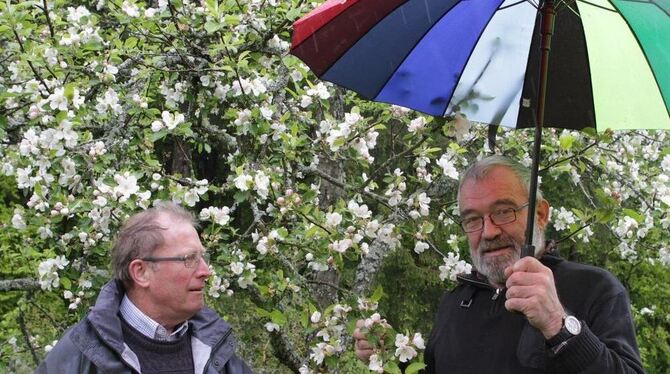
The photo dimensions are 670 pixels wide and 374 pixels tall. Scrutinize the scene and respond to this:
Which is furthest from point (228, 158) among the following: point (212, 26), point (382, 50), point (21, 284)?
point (21, 284)

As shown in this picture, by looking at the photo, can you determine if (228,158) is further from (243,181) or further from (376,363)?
(376,363)

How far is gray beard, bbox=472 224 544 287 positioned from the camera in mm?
2697

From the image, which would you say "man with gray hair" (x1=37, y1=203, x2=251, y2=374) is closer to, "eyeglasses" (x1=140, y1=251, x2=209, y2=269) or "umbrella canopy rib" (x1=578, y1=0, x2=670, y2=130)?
"eyeglasses" (x1=140, y1=251, x2=209, y2=269)

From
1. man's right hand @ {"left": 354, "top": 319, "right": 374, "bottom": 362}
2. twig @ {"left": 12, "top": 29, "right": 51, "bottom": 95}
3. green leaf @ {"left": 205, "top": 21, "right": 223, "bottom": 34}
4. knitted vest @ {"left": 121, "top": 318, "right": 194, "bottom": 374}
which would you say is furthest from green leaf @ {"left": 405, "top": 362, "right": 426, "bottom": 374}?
twig @ {"left": 12, "top": 29, "right": 51, "bottom": 95}

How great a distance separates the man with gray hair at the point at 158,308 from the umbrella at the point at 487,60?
2.58 ft

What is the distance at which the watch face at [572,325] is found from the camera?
2.25m

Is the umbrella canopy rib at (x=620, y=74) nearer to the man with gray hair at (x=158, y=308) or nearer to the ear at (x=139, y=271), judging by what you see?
the man with gray hair at (x=158, y=308)

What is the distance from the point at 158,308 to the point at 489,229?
1059 millimetres

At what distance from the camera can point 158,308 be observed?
2.73 m

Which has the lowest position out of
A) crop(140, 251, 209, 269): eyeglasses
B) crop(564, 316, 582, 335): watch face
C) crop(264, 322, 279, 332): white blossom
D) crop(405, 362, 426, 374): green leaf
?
crop(264, 322, 279, 332): white blossom

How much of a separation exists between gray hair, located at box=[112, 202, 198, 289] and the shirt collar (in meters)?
0.07

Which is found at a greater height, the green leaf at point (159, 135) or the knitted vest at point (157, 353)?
the green leaf at point (159, 135)

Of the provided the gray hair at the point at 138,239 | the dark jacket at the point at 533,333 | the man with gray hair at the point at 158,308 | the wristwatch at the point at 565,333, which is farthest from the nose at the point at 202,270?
the wristwatch at the point at 565,333

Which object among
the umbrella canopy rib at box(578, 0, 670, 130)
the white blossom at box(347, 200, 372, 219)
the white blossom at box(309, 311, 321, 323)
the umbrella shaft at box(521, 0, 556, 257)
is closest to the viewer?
the umbrella shaft at box(521, 0, 556, 257)
